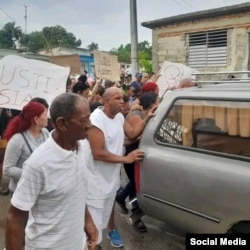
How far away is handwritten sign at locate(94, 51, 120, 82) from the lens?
7484 millimetres

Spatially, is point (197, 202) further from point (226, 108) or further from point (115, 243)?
point (115, 243)

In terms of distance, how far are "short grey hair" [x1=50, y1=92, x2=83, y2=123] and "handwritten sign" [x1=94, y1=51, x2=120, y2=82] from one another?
18.6ft

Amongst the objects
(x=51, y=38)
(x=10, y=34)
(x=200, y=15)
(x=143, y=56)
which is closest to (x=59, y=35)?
(x=51, y=38)

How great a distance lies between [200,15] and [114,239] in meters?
10.5

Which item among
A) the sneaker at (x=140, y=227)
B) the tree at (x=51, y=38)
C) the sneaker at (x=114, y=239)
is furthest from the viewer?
the tree at (x=51, y=38)

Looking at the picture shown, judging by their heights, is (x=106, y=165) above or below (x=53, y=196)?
below

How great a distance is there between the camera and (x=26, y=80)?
4852mm

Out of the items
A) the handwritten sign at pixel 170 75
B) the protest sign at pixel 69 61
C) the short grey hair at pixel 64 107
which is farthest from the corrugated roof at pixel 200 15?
the short grey hair at pixel 64 107


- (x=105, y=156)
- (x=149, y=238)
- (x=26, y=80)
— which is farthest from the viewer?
(x=26, y=80)

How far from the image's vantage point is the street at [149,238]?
3744 millimetres

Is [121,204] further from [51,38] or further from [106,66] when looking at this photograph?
[51,38]

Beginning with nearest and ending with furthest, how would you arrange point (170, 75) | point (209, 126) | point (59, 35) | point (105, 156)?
1. point (209, 126)
2. point (105, 156)
3. point (170, 75)
4. point (59, 35)

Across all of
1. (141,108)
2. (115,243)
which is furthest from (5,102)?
(115,243)

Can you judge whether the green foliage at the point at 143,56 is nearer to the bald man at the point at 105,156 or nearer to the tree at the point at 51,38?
the bald man at the point at 105,156
